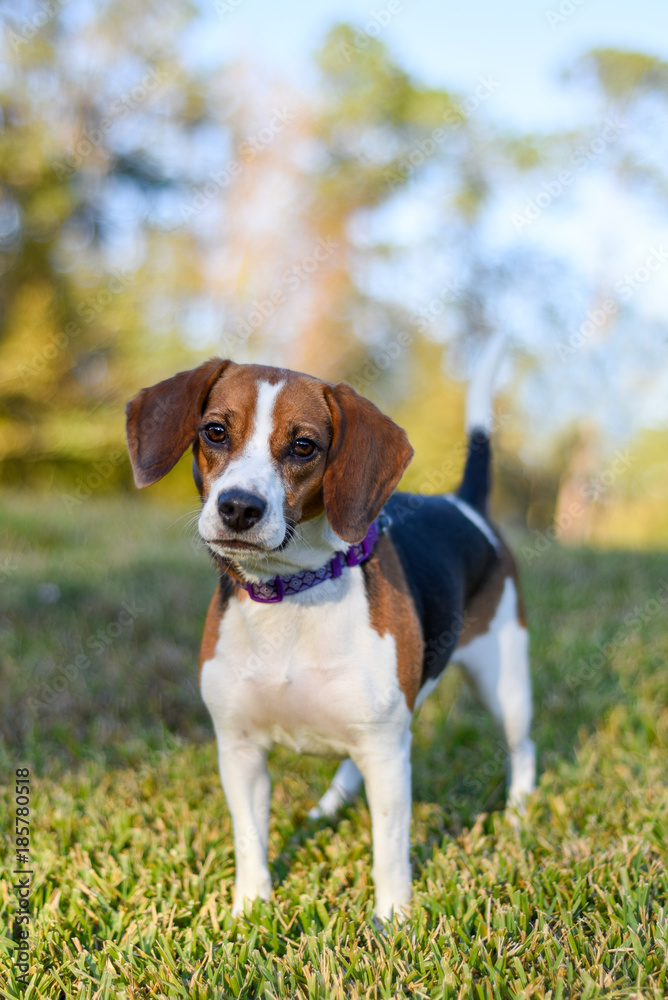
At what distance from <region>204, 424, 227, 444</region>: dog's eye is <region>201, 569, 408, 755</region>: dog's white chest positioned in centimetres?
55

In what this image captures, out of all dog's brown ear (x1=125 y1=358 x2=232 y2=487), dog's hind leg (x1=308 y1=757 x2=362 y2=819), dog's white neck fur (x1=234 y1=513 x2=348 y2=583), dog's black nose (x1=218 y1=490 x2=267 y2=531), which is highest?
dog's brown ear (x1=125 y1=358 x2=232 y2=487)

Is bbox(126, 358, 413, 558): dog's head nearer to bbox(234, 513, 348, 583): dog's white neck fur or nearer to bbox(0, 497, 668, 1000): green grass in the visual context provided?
bbox(234, 513, 348, 583): dog's white neck fur

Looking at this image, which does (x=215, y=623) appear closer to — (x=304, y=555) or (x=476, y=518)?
(x=304, y=555)

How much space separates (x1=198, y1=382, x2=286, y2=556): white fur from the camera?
85.8 inches

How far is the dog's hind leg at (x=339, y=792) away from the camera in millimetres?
3488

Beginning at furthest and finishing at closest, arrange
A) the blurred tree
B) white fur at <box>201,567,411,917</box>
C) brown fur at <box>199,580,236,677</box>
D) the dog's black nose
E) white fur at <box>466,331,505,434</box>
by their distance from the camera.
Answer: the blurred tree, white fur at <box>466,331,505,434</box>, brown fur at <box>199,580,236,677</box>, white fur at <box>201,567,411,917</box>, the dog's black nose

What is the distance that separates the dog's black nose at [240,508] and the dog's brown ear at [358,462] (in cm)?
28

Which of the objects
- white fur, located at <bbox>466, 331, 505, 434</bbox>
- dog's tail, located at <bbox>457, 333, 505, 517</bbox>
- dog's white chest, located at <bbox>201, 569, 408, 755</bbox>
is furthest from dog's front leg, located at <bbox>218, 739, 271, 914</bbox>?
white fur, located at <bbox>466, 331, 505, 434</bbox>

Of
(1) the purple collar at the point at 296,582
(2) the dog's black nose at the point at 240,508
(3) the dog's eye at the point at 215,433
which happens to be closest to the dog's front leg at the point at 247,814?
(1) the purple collar at the point at 296,582

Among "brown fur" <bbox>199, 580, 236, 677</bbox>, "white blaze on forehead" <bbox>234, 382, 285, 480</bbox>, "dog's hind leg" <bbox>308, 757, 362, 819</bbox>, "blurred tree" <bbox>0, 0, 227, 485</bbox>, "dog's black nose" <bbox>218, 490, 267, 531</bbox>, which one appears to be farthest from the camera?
"blurred tree" <bbox>0, 0, 227, 485</bbox>

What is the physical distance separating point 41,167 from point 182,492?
7.88 metres

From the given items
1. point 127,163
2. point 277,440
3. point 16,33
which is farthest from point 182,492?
point 277,440

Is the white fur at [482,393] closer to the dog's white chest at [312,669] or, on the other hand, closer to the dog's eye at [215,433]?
the dog's white chest at [312,669]

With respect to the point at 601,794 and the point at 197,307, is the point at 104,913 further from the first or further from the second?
the point at 197,307
